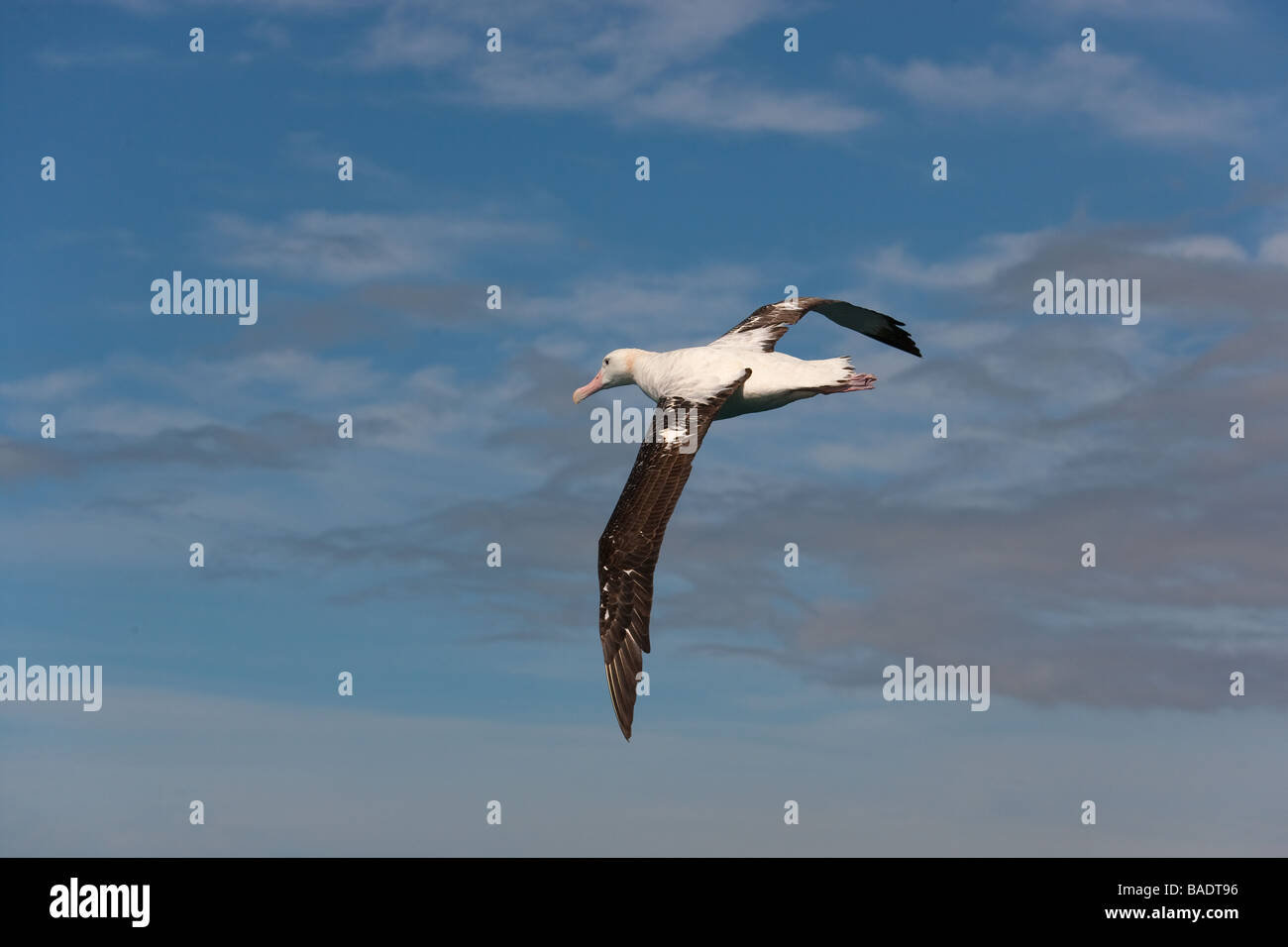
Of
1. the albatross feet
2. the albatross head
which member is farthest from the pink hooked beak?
the albatross feet

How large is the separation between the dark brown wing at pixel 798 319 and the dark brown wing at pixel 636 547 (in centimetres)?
406

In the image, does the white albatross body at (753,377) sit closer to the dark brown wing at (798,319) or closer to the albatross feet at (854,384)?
the albatross feet at (854,384)

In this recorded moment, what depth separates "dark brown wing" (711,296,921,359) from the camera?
23.7 metres

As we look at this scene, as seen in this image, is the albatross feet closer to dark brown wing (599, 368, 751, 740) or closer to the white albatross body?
the white albatross body

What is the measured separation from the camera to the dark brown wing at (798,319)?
2372 cm

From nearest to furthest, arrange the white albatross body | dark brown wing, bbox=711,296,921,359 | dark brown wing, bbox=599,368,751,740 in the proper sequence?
dark brown wing, bbox=599,368,751,740, the white albatross body, dark brown wing, bbox=711,296,921,359

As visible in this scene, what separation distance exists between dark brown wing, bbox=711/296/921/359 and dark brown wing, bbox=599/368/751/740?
4.06 metres

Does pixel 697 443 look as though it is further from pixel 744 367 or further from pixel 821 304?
pixel 821 304

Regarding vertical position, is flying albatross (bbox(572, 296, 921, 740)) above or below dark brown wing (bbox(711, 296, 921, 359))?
below

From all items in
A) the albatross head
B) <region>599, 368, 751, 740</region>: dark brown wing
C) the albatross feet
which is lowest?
<region>599, 368, 751, 740</region>: dark brown wing

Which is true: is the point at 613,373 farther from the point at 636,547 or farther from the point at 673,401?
the point at 636,547

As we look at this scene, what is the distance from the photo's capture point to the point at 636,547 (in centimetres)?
1867

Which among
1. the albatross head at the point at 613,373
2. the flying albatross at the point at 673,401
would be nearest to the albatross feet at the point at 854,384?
the flying albatross at the point at 673,401
